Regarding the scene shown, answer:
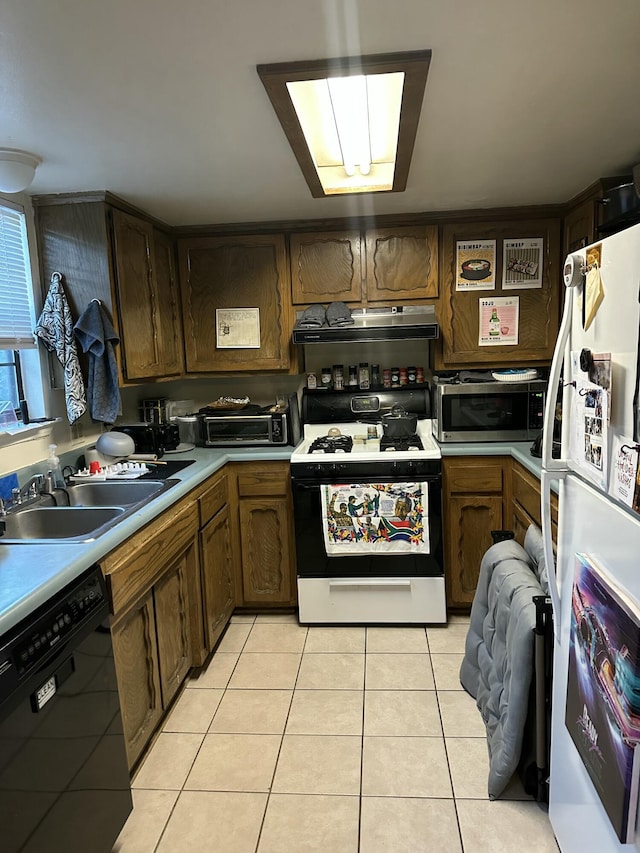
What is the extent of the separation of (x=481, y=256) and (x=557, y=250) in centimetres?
40

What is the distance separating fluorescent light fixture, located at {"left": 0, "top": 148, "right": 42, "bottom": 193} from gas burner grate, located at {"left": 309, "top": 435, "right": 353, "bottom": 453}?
1.75 m

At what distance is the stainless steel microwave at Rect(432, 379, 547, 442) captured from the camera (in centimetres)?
292

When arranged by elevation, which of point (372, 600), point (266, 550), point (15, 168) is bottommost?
point (372, 600)

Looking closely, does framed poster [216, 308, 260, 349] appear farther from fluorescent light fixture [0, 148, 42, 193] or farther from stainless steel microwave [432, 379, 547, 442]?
fluorescent light fixture [0, 148, 42, 193]

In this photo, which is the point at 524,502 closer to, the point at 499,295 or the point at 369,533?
the point at 369,533

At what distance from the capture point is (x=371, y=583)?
2.87m

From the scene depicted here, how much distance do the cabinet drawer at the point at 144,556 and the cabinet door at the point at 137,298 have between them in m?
0.79

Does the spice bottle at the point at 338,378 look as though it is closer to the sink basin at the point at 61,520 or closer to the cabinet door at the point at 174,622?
the cabinet door at the point at 174,622

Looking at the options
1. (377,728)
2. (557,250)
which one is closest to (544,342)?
(557,250)

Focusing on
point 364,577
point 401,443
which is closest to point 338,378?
point 401,443

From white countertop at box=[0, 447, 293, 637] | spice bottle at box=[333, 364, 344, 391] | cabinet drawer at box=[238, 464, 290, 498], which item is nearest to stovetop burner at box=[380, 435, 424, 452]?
spice bottle at box=[333, 364, 344, 391]

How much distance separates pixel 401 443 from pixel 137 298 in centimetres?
153

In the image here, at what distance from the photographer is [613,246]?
111 centimetres

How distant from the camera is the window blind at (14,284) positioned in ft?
7.39
